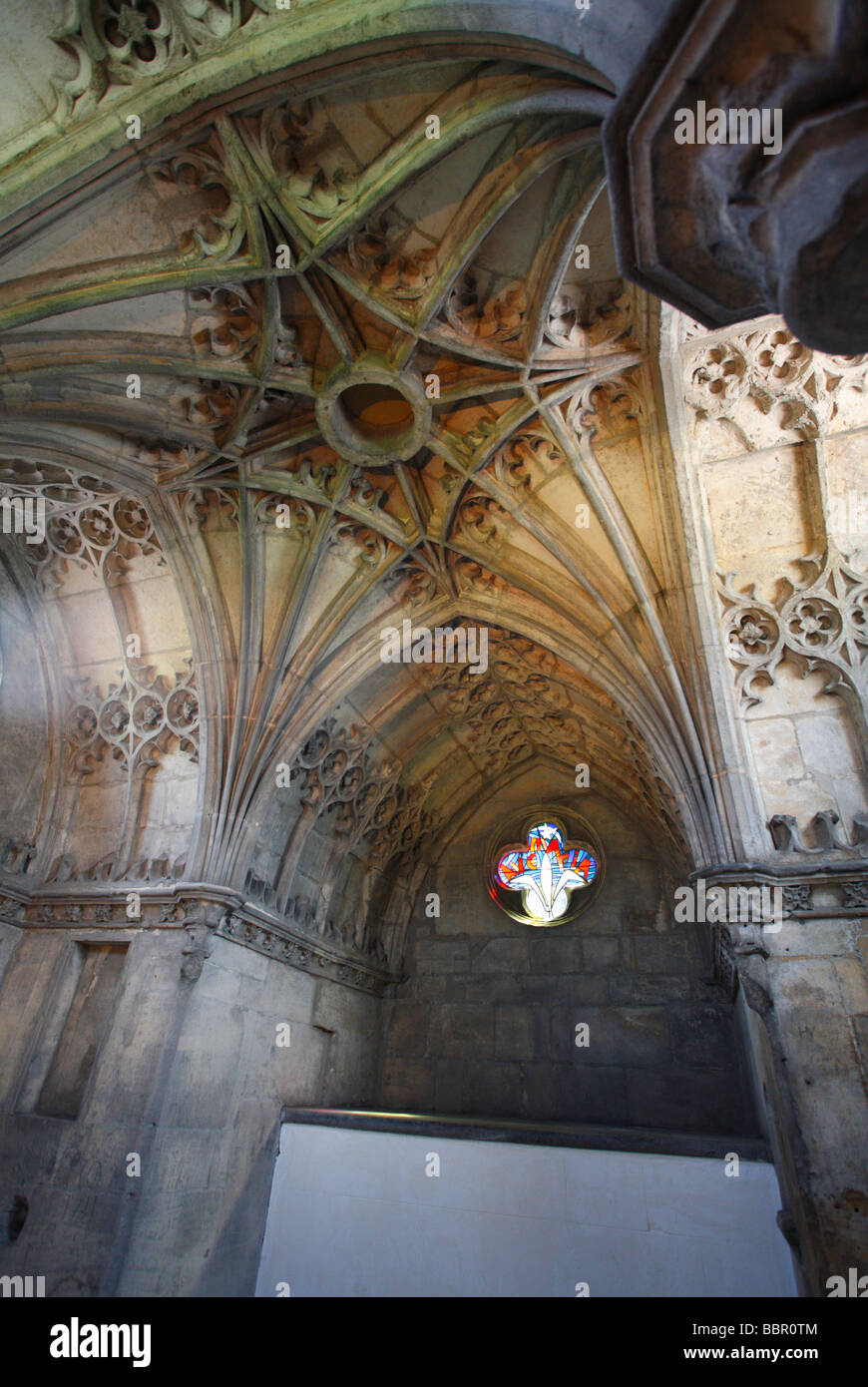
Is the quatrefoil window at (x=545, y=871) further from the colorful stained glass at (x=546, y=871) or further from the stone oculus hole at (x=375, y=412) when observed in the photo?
the stone oculus hole at (x=375, y=412)

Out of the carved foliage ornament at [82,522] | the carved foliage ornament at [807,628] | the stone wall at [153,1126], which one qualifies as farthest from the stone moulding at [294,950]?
the carved foliage ornament at [807,628]

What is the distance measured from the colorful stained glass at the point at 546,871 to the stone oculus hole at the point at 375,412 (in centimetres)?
665

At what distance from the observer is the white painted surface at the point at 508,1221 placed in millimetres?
5301

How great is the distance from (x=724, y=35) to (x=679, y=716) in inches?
199

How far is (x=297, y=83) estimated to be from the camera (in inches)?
165

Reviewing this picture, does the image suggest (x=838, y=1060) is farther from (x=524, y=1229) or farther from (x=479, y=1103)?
(x=479, y=1103)

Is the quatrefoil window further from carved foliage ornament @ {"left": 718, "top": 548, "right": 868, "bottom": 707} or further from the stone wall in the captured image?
carved foliage ornament @ {"left": 718, "top": 548, "right": 868, "bottom": 707}

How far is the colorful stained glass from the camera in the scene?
10664mm

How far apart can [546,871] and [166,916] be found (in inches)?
227

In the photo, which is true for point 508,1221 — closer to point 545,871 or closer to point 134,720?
point 545,871

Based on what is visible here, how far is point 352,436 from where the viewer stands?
698cm

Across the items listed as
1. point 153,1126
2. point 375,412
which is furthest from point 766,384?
point 153,1126

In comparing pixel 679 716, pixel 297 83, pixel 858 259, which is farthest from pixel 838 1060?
pixel 297 83
